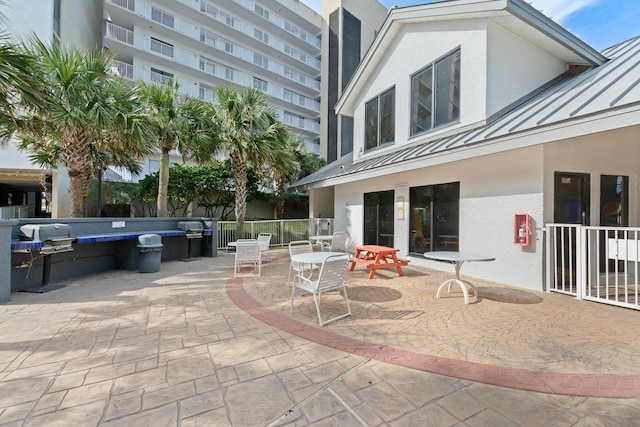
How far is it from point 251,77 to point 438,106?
2920 centimetres

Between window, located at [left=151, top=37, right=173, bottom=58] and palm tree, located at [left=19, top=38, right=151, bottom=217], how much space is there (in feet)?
70.0

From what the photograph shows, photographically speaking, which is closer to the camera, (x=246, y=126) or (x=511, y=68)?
(x=511, y=68)

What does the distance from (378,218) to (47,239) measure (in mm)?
9228

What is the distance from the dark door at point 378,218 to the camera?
10.3 metres

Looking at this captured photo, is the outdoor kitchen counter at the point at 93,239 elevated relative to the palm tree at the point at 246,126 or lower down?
lower down

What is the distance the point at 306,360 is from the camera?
3227 mm

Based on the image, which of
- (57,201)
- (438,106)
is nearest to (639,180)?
(438,106)

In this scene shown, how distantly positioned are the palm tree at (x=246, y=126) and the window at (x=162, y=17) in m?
21.6

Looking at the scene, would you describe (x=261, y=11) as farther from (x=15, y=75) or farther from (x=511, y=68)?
(x=15, y=75)

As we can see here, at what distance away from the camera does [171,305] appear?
5.23 meters

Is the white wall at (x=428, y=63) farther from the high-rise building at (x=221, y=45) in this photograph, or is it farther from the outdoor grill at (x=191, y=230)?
the high-rise building at (x=221, y=45)

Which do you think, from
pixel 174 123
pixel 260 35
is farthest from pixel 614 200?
pixel 260 35

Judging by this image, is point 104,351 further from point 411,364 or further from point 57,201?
point 57,201

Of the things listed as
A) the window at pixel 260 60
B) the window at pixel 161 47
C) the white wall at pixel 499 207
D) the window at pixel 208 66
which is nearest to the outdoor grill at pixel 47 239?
the white wall at pixel 499 207
